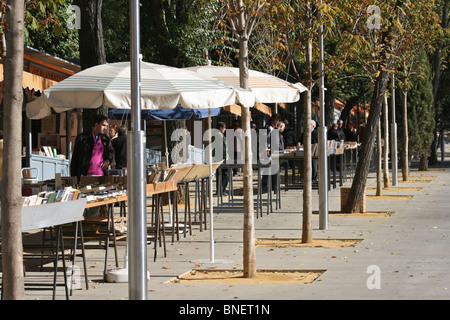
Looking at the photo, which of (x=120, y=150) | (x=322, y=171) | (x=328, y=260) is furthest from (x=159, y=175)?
(x=120, y=150)

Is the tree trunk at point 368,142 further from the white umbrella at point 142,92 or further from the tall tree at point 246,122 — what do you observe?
the tall tree at point 246,122

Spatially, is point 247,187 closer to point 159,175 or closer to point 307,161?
point 159,175

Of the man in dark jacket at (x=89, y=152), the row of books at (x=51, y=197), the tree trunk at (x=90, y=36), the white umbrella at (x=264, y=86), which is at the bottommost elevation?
the row of books at (x=51, y=197)

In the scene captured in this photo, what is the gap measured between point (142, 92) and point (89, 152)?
364cm

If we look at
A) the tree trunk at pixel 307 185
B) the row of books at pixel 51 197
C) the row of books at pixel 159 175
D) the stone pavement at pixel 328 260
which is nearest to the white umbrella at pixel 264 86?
the tree trunk at pixel 307 185

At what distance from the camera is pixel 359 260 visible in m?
11.5

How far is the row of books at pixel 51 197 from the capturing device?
892 cm

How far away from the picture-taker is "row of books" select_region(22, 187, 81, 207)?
892 cm

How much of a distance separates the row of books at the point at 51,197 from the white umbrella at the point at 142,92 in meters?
1.24

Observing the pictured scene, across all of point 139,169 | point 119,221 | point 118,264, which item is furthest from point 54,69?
point 139,169

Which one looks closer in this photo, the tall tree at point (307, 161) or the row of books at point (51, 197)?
the row of books at point (51, 197)

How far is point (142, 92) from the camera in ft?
35.6

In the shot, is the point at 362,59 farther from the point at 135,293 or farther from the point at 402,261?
the point at 135,293
